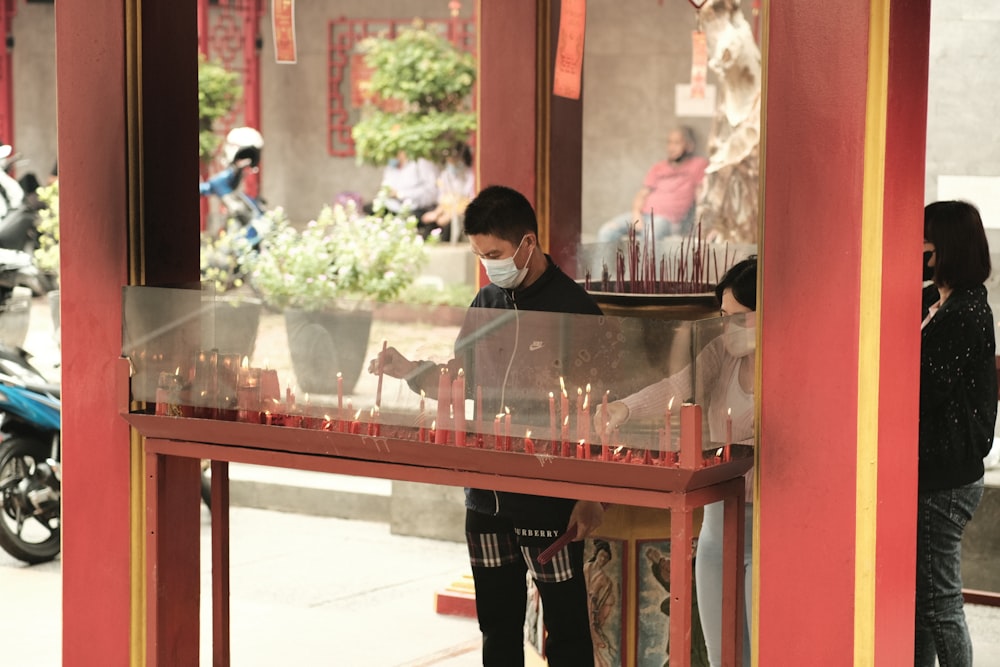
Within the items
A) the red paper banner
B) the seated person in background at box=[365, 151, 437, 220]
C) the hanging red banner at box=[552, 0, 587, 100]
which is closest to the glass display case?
the hanging red banner at box=[552, 0, 587, 100]

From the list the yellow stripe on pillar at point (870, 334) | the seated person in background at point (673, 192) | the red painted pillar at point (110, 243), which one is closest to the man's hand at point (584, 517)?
the yellow stripe on pillar at point (870, 334)

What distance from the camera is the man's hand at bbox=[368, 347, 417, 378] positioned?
141 inches

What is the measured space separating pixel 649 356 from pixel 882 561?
0.69 meters

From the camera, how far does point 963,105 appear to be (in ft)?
22.3

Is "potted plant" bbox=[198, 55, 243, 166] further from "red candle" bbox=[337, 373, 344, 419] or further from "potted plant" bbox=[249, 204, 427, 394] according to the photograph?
"red candle" bbox=[337, 373, 344, 419]

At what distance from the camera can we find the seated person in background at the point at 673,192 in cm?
1102

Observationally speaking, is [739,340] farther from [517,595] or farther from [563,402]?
[517,595]

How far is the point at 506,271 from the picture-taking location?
12.6 feet

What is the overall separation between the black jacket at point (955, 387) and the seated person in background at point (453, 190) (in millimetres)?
8499

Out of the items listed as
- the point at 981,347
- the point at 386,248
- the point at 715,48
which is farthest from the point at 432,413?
the point at 715,48

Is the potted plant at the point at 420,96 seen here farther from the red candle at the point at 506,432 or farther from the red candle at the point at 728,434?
the red candle at the point at 728,434

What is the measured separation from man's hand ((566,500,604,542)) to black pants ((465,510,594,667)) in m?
0.04

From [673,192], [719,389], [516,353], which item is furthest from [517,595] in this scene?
Answer: [673,192]

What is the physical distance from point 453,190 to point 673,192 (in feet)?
7.41
